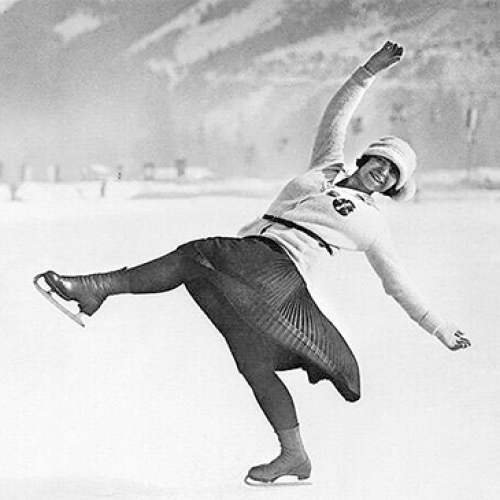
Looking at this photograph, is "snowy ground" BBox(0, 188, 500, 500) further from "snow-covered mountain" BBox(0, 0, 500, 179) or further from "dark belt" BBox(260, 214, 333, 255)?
"snow-covered mountain" BBox(0, 0, 500, 179)

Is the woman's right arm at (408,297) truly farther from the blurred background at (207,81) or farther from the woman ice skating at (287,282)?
the blurred background at (207,81)

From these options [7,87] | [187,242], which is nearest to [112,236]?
[187,242]

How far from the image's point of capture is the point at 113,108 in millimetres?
2074

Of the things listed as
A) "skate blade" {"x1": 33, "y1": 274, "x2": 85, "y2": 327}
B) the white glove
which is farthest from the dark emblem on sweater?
"skate blade" {"x1": 33, "y1": 274, "x2": 85, "y2": 327}

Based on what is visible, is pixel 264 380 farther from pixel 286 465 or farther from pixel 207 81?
pixel 207 81

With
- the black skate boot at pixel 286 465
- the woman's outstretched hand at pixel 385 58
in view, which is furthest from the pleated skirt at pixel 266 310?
the woman's outstretched hand at pixel 385 58

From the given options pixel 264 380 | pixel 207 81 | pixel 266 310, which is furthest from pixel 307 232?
pixel 207 81

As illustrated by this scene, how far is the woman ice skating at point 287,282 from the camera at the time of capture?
1896mm

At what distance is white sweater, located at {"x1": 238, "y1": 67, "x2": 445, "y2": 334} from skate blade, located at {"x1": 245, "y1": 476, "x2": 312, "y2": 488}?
1.39 feet

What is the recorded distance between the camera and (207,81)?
2098mm

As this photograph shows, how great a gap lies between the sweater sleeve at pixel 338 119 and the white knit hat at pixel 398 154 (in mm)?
72

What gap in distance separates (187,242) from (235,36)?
511 mm

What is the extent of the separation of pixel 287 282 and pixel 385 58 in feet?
1.88

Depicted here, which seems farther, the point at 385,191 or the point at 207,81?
the point at 207,81
